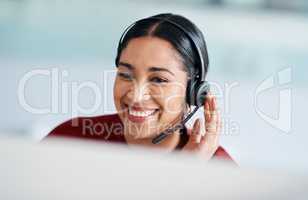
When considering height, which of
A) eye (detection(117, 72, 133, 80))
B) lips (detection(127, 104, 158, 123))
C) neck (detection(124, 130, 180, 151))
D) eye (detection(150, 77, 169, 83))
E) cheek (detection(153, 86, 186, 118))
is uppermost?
eye (detection(117, 72, 133, 80))

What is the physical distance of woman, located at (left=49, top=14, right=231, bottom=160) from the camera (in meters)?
1.33

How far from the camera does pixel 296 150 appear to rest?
134cm

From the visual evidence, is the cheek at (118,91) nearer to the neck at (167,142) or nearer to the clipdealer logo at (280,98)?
the neck at (167,142)

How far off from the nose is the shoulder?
0.07 meters

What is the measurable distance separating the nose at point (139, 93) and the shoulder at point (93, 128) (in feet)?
0.22

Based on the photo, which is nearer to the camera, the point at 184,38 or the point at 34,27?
the point at 184,38

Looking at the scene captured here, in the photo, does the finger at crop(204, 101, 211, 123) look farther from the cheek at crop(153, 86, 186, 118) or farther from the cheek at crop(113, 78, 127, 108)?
the cheek at crop(113, 78, 127, 108)

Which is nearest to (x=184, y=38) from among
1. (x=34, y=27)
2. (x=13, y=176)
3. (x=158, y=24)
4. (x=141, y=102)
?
(x=158, y=24)

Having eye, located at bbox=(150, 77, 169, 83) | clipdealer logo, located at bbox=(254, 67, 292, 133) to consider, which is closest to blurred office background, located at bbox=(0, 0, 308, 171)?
clipdealer logo, located at bbox=(254, 67, 292, 133)

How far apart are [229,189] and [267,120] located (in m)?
0.20

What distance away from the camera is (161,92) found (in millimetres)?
1340

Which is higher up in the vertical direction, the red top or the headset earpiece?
the headset earpiece

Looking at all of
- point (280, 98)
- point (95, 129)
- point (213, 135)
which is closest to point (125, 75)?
point (95, 129)

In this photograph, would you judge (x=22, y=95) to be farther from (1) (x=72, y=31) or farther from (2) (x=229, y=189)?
(2) (x=229, y=189)
